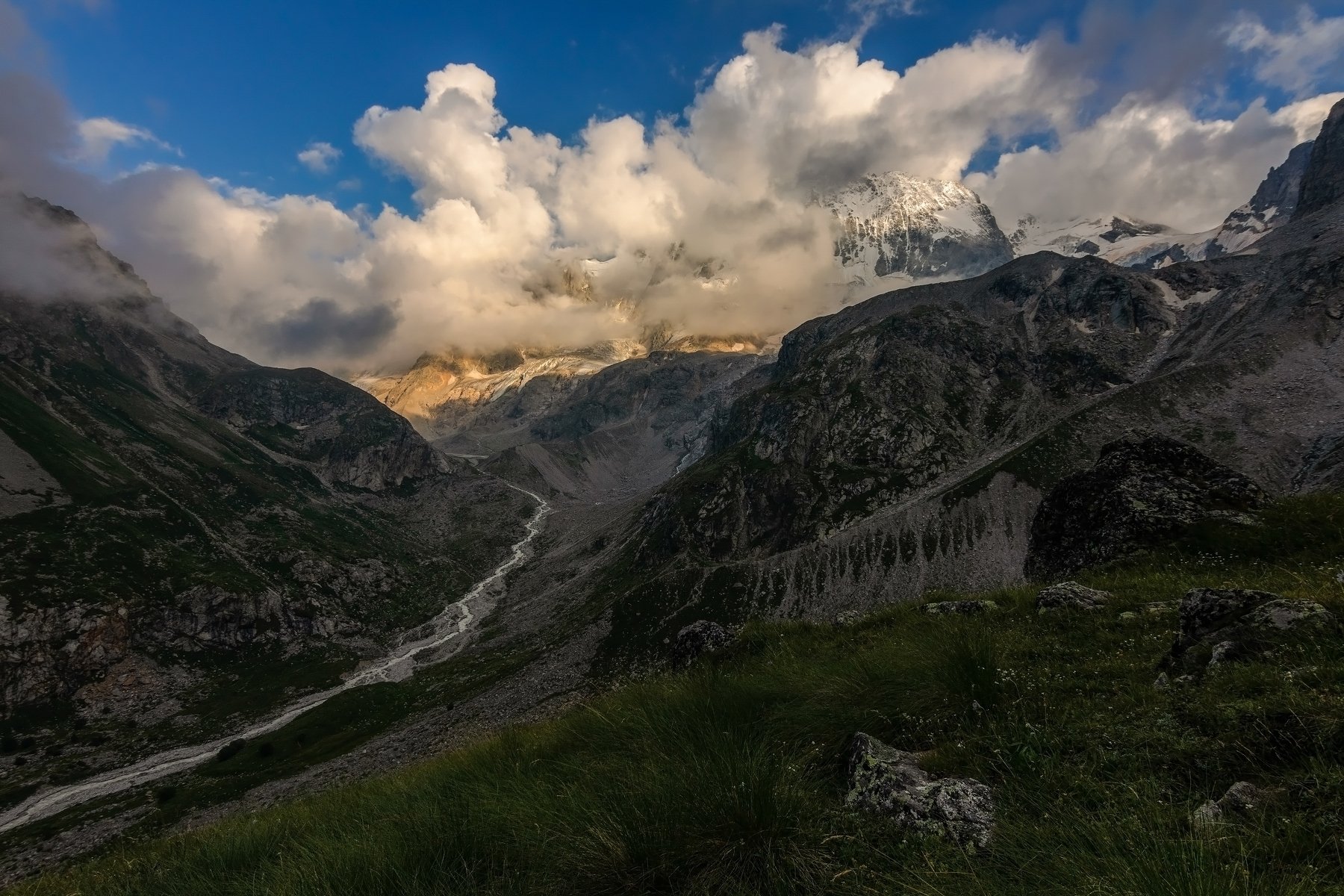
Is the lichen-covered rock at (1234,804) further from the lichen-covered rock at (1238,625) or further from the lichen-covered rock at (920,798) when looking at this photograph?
the lichen-covered rock at (1238,625)

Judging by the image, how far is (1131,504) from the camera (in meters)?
24.0

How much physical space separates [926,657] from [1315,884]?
17.4 ft

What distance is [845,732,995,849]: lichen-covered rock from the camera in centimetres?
488

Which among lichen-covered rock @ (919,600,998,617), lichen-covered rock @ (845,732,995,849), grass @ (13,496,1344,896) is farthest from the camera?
lichen-covered rock @ (919,600,998,617)

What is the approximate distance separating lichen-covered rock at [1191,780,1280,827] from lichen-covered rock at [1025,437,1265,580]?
18647mm

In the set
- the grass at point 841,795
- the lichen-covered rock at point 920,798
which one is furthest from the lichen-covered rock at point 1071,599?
the lichen-covered rock at point 920,798

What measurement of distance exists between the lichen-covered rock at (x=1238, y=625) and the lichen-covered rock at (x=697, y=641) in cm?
1088

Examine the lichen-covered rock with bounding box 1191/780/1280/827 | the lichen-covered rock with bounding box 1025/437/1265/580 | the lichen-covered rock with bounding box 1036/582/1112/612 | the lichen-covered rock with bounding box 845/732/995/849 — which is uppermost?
the lichen-covered rock with bounding box 1191/780/1280/827

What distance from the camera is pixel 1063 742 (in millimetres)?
6074

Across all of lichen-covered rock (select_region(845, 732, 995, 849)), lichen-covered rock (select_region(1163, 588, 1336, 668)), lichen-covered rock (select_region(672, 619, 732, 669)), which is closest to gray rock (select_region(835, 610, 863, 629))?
lichen-covered rock (select_region(672, 619, 732, 669))

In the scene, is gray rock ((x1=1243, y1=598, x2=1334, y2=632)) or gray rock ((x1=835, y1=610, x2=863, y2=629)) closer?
gray rock ((x1=1243, y1=598, x2=1334, y2=632))

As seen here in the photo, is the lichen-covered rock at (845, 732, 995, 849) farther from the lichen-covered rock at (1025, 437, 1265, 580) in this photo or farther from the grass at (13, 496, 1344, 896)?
the lichen-covered rock at (1025, 437, 1265, 580)

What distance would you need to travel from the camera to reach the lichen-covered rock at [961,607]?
14.4 m

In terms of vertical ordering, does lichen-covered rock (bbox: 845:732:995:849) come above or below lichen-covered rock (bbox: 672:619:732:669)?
above
